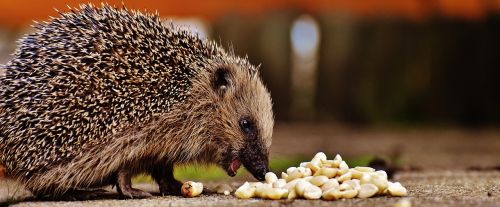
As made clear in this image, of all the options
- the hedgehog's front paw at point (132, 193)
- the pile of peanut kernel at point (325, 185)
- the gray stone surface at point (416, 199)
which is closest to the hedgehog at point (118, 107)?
the hedgehog's front paw at point (132, 193)

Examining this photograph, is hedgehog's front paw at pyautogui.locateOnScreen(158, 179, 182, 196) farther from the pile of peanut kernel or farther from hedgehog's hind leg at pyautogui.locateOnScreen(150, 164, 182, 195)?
the pile of peanut kernel

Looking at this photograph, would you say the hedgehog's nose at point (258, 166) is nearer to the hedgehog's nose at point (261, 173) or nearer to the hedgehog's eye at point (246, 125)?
the hedgehog's nose at point (261, 173)

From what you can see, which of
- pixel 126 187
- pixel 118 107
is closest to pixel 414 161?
pixel 126 187

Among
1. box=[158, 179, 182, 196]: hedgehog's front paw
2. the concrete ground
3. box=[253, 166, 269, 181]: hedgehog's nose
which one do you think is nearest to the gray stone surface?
the concrete ground

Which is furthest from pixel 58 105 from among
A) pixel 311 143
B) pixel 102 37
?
pixel 311 143

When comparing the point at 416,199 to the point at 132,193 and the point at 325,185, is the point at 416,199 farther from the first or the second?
the point at 132,193
